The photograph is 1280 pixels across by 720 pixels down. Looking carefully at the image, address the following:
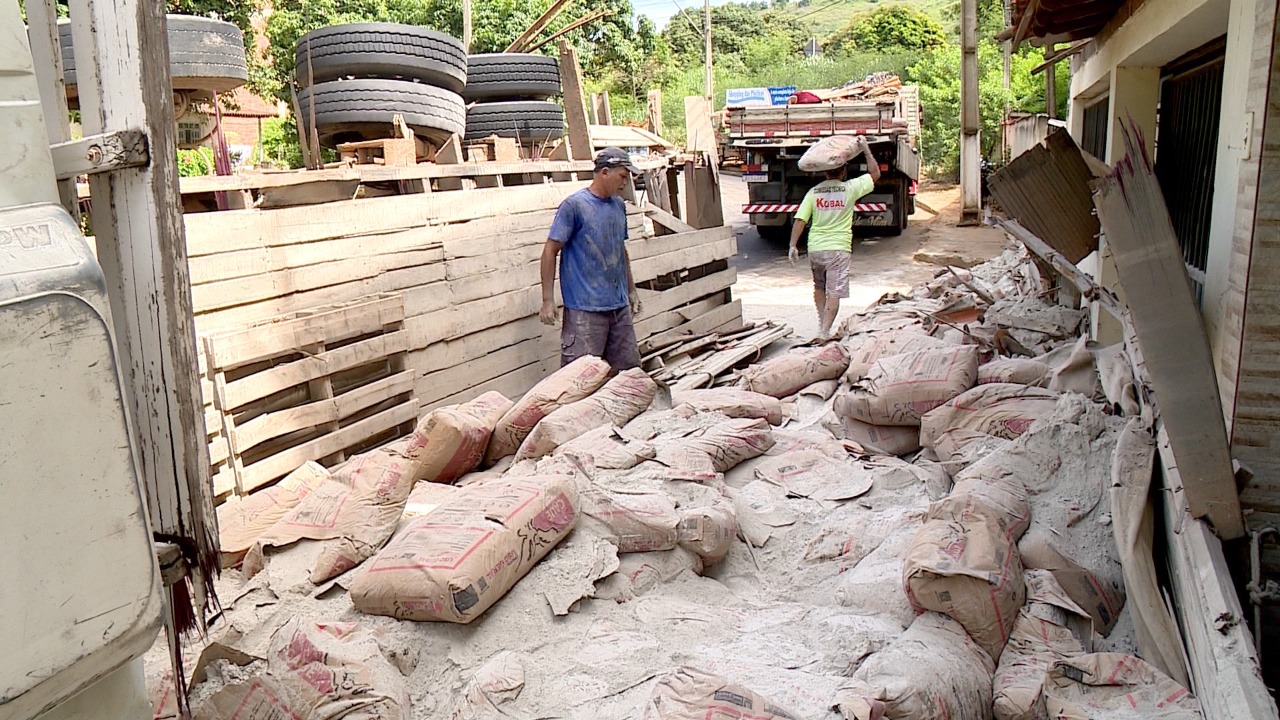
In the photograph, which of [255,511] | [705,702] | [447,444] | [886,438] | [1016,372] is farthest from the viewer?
[886,438]

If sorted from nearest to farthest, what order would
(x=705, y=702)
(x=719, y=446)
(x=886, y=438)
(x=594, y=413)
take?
(x=705, y=702) < (x=719, y=446) < (x=594, y=413) < (x=886, y=438)

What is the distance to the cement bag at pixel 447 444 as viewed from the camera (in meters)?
4.16

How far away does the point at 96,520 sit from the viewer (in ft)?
4.17

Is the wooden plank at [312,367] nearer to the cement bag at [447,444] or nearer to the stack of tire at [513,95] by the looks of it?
the cement bag at [447,444]

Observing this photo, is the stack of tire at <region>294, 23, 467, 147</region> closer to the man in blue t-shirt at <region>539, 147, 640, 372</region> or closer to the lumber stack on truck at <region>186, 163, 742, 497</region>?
the lumber stack on truck at <region>186, 163, 742, 497</region>

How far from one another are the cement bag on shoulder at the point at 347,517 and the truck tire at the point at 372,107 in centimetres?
383

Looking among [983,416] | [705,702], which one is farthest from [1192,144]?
[705,702]

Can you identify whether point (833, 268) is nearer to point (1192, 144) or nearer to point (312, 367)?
point (1192, 144)

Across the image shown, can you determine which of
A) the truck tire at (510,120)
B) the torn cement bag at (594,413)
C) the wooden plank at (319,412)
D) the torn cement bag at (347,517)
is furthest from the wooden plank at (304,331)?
the truck tire at (510,120)

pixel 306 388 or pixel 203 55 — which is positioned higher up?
pixel 203 55

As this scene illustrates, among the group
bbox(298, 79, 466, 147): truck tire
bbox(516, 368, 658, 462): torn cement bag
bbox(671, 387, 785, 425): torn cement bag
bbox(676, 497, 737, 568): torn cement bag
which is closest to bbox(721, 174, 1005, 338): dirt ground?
bbox(671, 387, 785, 425): torn cement bag

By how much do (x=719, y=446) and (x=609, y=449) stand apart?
2.08 ft

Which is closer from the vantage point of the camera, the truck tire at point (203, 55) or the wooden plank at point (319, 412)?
the wooden plank at point (319, 412)

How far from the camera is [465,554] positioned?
8.72 ft
